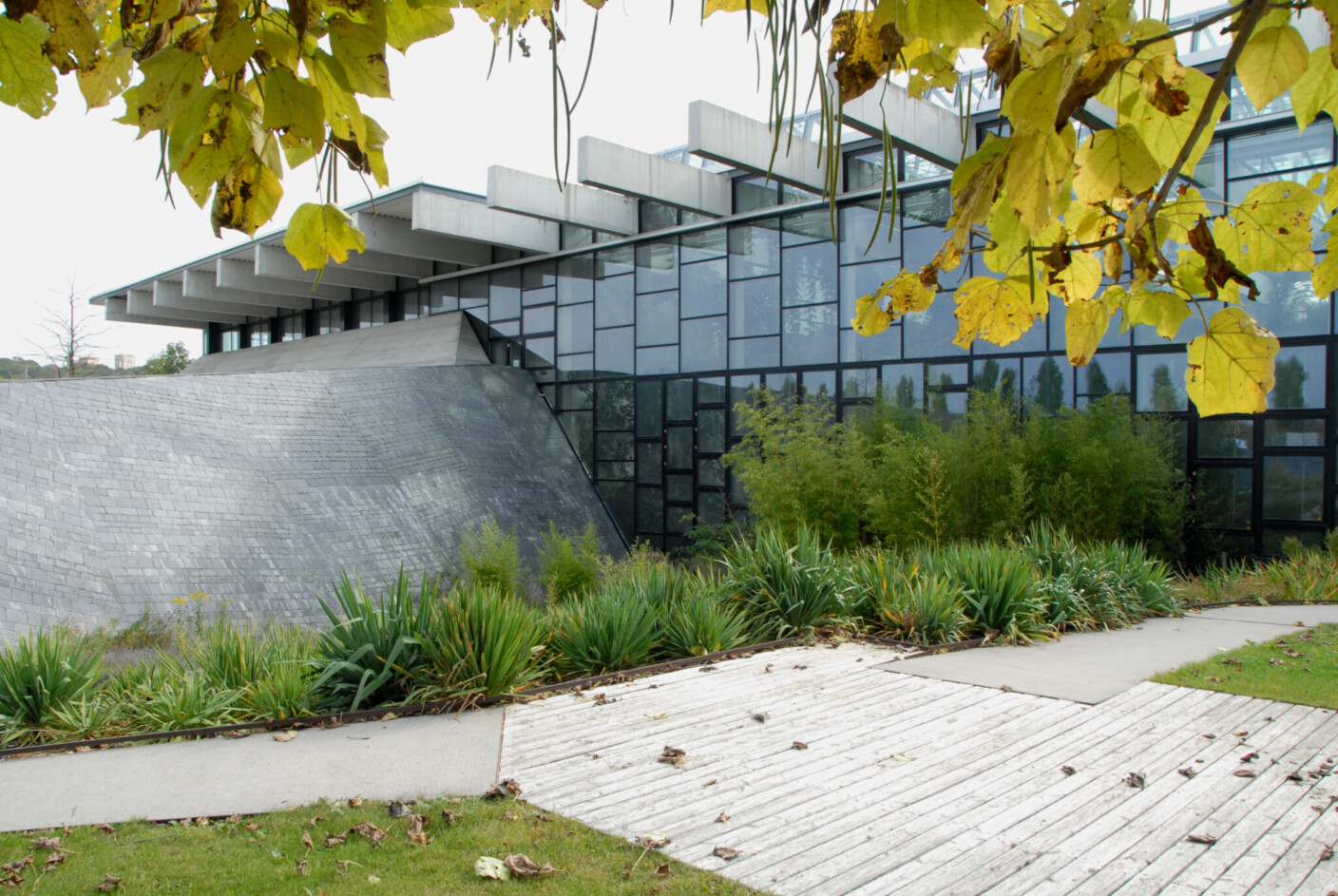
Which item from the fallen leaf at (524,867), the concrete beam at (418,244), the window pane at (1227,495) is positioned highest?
the concrete beam at (418,244)

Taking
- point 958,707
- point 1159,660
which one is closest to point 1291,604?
point 1159,660

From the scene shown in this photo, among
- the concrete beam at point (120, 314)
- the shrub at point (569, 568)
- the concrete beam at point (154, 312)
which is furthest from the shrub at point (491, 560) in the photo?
the concrete beam at point (120, 314)

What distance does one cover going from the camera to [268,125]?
105cm

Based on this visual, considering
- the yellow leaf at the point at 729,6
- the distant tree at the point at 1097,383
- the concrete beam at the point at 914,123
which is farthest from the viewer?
the distant tree at the point at 1097,383

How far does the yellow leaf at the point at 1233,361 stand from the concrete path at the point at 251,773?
310 cm

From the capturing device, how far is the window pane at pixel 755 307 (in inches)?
592

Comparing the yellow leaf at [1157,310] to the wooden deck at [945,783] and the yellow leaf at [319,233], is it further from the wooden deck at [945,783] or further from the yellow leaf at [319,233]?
the wooden deck at [945,783]

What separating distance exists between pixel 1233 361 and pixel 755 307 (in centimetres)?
1411

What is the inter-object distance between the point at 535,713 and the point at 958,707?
87.8 inches

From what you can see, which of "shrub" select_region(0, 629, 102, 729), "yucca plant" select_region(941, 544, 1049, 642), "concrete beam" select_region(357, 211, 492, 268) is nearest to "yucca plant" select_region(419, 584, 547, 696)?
"shrub" select_region(0, 629, 102, 729)

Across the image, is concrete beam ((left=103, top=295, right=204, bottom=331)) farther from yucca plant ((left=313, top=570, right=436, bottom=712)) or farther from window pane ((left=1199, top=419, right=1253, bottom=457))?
window pane ((left=1199, top=419, right=1253, bottom=457))

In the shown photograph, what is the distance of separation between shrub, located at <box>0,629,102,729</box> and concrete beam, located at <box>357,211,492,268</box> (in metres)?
12.9

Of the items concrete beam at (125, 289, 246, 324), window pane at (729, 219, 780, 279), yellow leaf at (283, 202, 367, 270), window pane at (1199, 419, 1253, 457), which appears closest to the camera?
yellow leaf at (283, 202, 367, 270)

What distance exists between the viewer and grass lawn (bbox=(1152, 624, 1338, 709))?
4.99 metres
